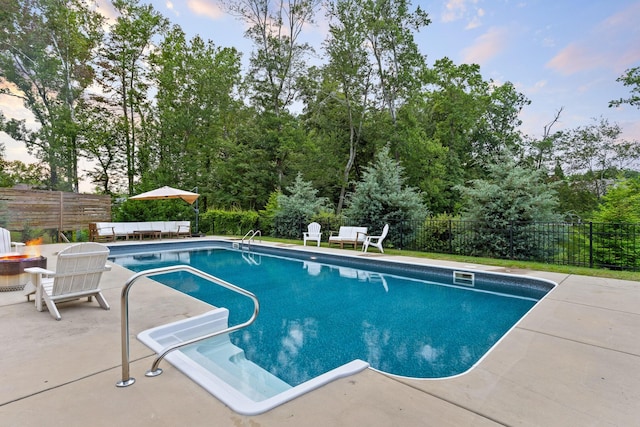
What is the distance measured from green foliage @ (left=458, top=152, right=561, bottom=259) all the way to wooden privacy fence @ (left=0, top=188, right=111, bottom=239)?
15180 mm

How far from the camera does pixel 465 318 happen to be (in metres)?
4.87

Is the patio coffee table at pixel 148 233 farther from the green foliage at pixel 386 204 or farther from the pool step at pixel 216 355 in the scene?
the pool step at pixel 216 355

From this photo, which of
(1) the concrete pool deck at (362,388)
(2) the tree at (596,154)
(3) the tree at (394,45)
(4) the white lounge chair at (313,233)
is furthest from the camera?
(2) the tree at (596,154)

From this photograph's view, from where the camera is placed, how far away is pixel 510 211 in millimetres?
8828

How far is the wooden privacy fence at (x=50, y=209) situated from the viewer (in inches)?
465

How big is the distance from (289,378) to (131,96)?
21074 millimetres

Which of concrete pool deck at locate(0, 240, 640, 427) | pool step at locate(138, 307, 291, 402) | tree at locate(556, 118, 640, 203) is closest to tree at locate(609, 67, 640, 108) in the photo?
tree at locate(556, 118, 640, 203)

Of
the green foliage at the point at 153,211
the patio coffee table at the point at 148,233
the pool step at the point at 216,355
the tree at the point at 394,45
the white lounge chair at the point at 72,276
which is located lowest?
the pool step at the point at 216,355

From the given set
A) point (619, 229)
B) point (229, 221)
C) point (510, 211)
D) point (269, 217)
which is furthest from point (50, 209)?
point (619, 229)

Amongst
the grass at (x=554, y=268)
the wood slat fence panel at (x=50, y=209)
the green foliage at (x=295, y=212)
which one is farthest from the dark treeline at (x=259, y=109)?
the grass at (x=554, y=268)

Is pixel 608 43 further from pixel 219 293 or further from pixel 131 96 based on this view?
pixel 131 96

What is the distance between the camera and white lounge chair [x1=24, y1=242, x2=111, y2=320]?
12.5ft

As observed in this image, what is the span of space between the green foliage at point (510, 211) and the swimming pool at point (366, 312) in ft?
9.14

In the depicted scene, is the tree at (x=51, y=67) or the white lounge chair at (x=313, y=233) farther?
the tree at (x=51, y=67)
